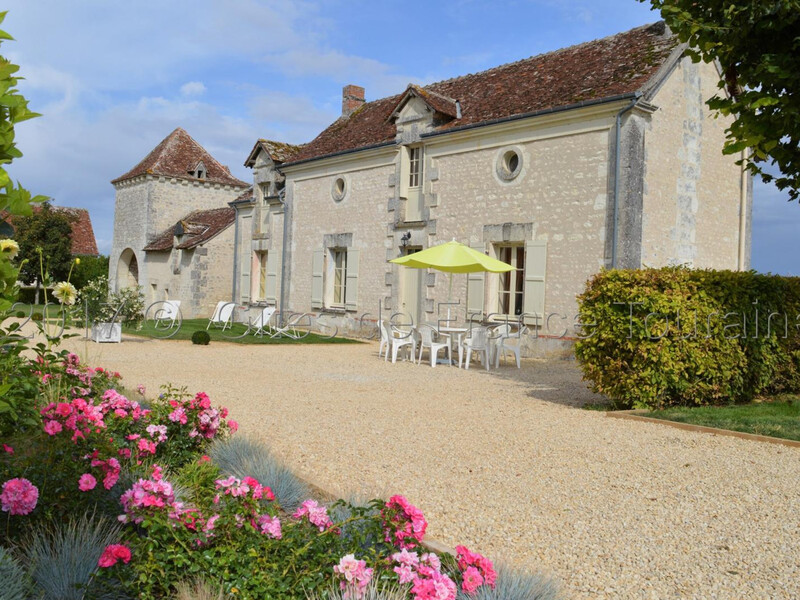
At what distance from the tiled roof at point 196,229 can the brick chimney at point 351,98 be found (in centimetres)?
593

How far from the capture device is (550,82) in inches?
538

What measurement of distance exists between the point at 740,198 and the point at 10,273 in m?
14.5

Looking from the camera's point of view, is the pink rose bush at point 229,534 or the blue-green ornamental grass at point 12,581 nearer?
the blue-green ornamental grass at point 12,581

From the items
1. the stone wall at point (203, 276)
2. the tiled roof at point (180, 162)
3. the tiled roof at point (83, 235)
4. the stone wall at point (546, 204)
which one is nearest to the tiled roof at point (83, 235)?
the tiled roof at point (83, 235)

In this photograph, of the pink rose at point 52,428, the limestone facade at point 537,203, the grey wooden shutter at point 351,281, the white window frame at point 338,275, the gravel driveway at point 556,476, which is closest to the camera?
the gravel driveway at point 556,476

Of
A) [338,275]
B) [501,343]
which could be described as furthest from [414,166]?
[501,343]

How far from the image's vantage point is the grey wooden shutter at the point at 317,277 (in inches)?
701

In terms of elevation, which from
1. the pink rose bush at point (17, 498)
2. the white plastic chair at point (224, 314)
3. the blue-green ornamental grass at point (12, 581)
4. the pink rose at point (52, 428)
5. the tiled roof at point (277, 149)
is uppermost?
the tiled roof at point (277, 149)

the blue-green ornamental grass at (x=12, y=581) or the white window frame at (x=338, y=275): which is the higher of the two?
the white window frame at (x=338, y=275)

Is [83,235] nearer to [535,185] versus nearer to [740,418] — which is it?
[535,185]

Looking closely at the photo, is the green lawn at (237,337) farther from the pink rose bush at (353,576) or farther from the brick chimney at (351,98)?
the pink rose bush at (353,576)

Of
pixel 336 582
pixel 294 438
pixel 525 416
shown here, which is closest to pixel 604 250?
pixel 525 416

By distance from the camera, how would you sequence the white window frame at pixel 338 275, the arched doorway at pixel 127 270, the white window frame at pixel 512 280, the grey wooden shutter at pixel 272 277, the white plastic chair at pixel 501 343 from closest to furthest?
the white plastic chair at pixel 501 343 < the white window frame at pixel 512 280 < the white window frame at pixel 338 275 < the grey wooden shutter at pixel 272 277 < the arched doorway at pixel 127 270

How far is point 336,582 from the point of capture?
2441 millimetres
